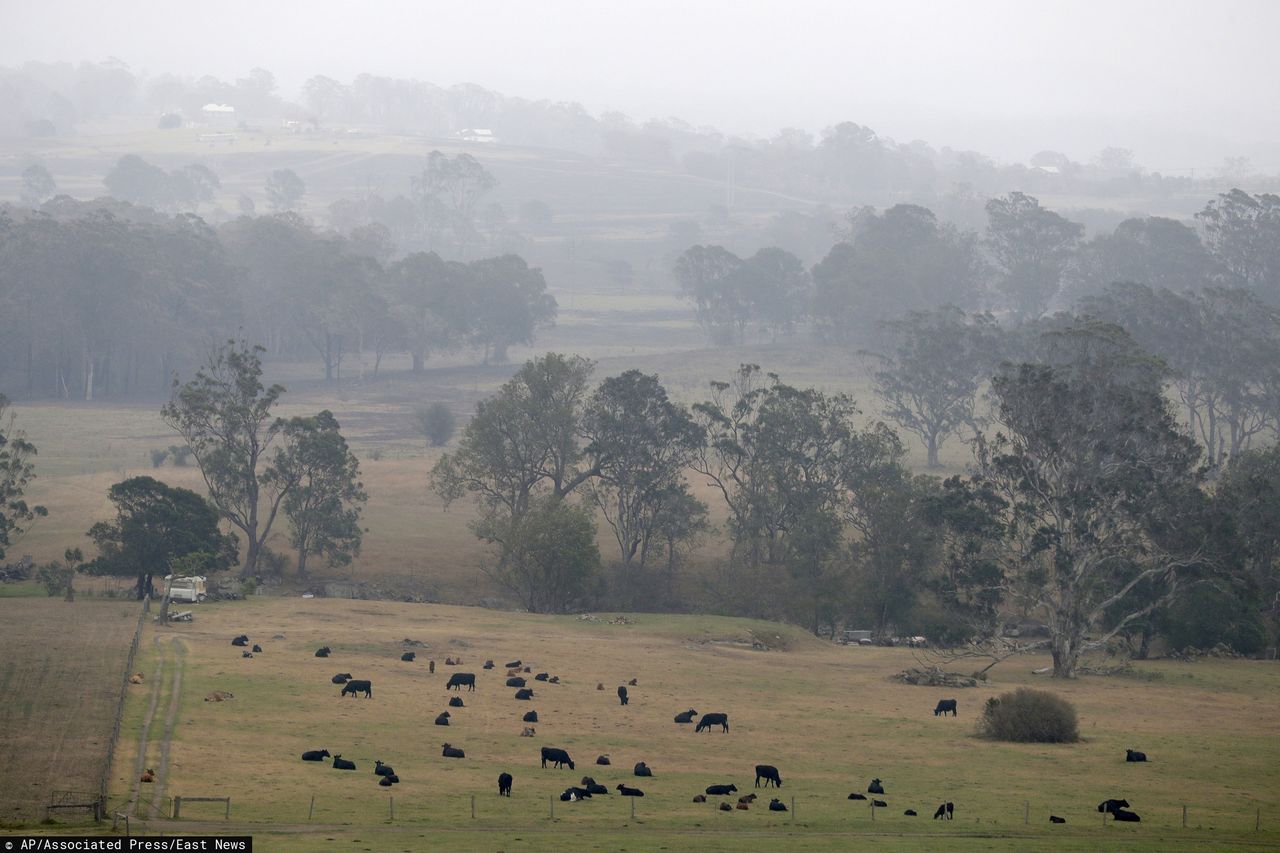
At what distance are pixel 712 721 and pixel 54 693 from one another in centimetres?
2037

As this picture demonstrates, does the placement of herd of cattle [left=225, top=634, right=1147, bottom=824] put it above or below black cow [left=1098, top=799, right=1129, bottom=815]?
below

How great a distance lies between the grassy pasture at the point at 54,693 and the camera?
33094 millimetres

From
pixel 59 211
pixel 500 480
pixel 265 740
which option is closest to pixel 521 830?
pixel 265 740

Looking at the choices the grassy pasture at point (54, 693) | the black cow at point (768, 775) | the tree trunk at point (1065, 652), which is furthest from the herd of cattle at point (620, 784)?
the tree trunk at point (1065, 652)

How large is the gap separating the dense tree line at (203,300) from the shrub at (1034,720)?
103420 mm

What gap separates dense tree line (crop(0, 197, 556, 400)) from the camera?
13212cm

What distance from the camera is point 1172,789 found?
40781 millimetres

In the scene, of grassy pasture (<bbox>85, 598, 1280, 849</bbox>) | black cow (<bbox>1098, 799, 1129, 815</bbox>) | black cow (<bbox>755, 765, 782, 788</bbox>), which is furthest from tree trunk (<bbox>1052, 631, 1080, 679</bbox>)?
black cow (<bbox>755, 765, 782, 788</bbox>)

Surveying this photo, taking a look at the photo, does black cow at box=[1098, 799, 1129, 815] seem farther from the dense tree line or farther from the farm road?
the dense tree line

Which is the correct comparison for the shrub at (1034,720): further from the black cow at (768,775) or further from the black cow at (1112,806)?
the black cow at (768,775)

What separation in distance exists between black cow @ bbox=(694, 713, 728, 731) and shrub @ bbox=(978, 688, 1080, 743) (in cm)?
946

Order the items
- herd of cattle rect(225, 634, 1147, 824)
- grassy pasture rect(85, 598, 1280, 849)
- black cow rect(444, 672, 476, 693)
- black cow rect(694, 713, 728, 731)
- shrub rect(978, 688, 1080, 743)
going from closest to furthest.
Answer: grassy pasture rect(85, 598, 1280, 849) < herd of cattle rect(225, 634, 1147, 824) < black cow rect(694, 713, 728, 731) < shrub rect(978, 688, 1080, 743) < black cow rect(444, 672, 476, 693)

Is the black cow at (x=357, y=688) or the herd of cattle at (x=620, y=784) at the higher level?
the herd of cattle at (x=620, y=784)

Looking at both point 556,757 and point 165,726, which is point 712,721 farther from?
point 165,726
